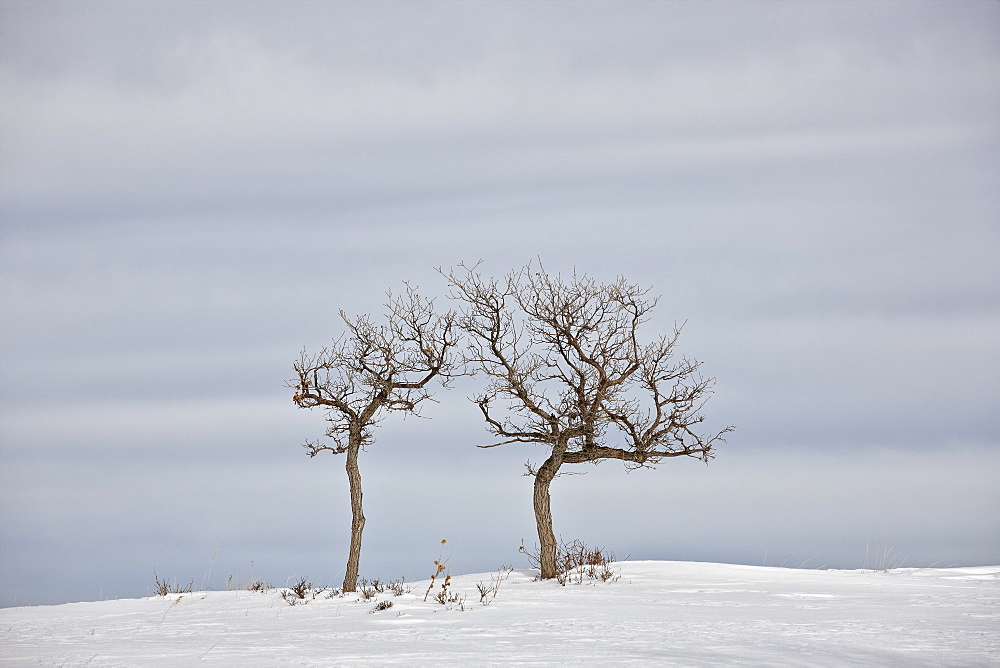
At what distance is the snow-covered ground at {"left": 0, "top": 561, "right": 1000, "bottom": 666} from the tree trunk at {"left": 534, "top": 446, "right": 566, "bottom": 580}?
4.09 ft

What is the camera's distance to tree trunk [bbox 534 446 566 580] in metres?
16.4

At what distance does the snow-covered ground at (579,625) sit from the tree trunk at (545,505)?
1.25 metres

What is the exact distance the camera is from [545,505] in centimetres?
1681

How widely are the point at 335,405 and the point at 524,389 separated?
3439mm

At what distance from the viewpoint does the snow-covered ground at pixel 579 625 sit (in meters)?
7.61

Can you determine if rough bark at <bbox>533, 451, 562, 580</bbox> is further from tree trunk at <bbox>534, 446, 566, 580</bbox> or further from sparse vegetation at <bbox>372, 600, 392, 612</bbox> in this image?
sparse vegetation at <bbox>372, 600, 392, 612</bbox>

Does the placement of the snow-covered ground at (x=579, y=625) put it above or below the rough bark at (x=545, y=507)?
below

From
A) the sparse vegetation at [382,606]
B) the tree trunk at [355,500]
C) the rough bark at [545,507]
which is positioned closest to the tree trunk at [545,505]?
the rough bark at [545,507]

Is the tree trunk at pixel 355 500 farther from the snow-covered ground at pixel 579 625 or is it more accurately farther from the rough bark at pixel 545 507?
the rough bark at pixel 545 507

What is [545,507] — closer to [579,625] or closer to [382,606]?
[382,606]

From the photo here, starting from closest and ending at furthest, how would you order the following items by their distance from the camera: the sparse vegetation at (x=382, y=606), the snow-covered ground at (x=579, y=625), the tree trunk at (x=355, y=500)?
the snow-covered ground at (x=579, y=625), the sparse vegetation at (x=382, y=606), the tree trunk at (x=355, y=500)

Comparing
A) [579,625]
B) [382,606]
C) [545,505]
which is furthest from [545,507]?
[579,625]

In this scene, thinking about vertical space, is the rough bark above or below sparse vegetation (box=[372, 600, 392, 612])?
above

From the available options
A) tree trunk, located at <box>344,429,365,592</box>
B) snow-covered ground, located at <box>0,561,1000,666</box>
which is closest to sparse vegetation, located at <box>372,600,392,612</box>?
snow-covered ground, located at <box>0,561,1000,666</box>
